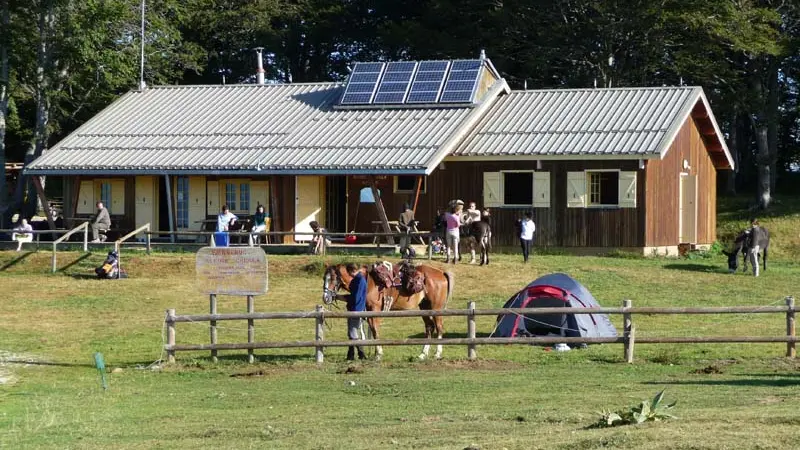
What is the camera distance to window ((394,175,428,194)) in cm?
3878

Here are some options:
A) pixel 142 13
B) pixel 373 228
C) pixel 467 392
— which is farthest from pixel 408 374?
pixel 142 13

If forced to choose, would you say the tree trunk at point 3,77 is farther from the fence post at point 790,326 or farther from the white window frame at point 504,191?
the fence post at point 790,326

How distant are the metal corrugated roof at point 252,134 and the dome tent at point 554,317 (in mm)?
12509

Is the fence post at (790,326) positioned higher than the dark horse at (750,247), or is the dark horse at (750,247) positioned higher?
the dark horse at (750,247)

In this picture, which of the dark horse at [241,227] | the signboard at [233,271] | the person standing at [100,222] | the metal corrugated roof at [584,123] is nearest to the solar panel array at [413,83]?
the metal corrugated roof at [584,123]

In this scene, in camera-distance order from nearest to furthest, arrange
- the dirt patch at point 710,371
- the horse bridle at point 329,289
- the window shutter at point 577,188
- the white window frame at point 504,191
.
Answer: the dirt patch at point 710,371 < the horse bridle at point 329,289 < the window shutter at point 577,188 < the white window frame at point 504,191

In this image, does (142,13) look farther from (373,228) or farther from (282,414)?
(282,414)

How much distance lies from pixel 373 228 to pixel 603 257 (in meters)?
7.17

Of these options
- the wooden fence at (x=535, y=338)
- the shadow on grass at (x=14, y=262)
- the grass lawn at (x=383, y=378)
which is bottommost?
the grass lawn at (x=383, y=378)

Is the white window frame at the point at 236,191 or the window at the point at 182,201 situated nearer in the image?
the white window frame at the point at 236,191

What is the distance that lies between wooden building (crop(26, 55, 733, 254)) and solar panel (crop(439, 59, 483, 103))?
0.05 m

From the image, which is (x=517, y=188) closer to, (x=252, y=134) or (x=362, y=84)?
(x=362, y=84)

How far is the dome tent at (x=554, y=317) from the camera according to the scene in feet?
74.9

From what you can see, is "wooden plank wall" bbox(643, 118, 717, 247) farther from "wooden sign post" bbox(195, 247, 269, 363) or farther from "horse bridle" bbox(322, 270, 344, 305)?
"wooden sign post" bbox(195, 247, 269, 363)
